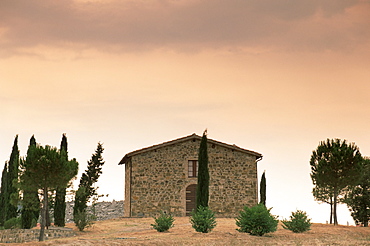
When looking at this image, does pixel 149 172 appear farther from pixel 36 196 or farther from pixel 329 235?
pixel 329 235

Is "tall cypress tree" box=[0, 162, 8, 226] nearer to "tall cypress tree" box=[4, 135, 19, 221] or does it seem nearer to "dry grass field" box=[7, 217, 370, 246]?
"tall cypress tree" box=[4, 135, 19, 221]

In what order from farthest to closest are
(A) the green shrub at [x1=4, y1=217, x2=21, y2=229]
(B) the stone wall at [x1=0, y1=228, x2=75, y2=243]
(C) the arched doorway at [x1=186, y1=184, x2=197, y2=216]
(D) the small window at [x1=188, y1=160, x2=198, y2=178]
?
(D) the small window at [x1=188, y1=160, x2=198, y2=178], (C) the arched doorway at [x1=186, y1=184, x2=197, y2=216], (A) the green shrub at [x1=4, y1=217, x2=21, y2=229], (B) the stone wall at [x1=0, y1=228, x2=75, y2=243]

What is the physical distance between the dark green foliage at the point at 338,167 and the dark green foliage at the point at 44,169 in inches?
709

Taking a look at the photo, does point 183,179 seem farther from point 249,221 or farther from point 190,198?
point 249,221

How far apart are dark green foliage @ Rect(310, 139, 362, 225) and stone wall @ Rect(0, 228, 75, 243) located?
17770 mm

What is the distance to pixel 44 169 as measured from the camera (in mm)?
28875

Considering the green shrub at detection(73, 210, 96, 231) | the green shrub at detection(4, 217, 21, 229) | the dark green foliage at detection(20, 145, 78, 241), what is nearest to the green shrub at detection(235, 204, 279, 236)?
the dark green foliage at detection(20, 145, 78, 241)

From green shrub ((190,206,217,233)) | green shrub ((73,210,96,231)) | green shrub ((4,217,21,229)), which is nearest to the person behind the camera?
green shrub ((190,206,217,233))

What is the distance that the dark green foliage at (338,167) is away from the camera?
3581 centimetres

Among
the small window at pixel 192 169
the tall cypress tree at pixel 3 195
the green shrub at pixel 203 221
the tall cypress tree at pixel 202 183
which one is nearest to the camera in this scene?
the green shrub at pixel 203 221

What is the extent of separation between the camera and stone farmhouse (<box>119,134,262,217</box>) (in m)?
39.5

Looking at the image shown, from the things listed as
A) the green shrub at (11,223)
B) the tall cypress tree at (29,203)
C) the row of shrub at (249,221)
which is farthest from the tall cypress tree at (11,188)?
the row of shrub at (249,221)

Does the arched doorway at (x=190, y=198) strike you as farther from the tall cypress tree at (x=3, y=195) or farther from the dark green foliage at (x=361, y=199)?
the tall cypress tree at (x=3, y=195)

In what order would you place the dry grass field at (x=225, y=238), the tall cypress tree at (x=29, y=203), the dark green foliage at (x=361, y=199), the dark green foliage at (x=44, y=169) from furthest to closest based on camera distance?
the dark green foliage at (x=361, y=199) < the tall cypress tree at (x=29, y=203) < the dark green foliage at (x=44, y=169) < the dry grass field at (x=225, y=238)
